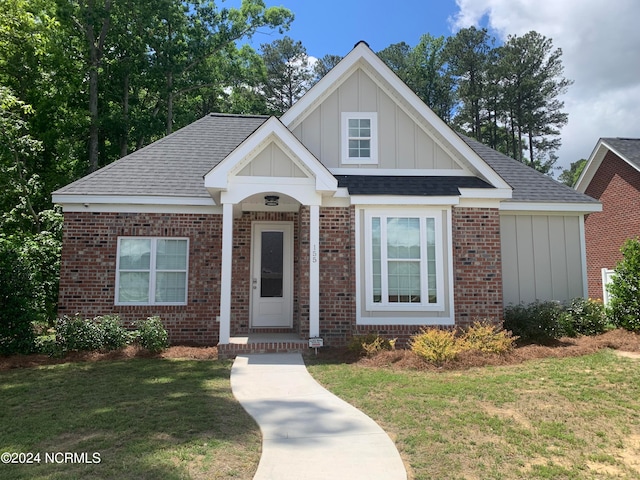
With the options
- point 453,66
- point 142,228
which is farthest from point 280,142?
point 453,66

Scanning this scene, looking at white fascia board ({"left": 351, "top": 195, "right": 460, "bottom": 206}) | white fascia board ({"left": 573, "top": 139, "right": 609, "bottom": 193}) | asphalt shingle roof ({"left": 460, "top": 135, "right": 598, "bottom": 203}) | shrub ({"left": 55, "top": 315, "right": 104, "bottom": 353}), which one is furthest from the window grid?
white fascia board ({"left": 573, "top": 139, "right": 609, "bottom": 193})

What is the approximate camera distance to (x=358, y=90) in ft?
34.6

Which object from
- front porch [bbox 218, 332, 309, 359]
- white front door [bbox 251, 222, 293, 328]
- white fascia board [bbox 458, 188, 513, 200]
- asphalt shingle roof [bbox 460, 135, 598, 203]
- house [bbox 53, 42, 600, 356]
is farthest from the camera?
asphalt shingle roof [bbox 460, 135, 598, 203]

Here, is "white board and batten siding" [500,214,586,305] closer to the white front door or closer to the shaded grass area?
the white front door

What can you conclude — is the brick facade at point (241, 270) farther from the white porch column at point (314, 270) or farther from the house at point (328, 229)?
the white porch column at point (314, 270)

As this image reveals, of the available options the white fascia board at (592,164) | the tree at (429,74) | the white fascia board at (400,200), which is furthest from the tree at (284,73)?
the white fascia board at (400,200)

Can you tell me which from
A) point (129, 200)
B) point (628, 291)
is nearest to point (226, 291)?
point (129, 200)

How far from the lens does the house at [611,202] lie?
56.2ft

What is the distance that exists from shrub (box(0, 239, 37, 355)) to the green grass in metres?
5.96

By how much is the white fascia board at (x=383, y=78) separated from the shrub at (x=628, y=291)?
14.7ft

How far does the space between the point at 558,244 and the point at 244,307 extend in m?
8.29

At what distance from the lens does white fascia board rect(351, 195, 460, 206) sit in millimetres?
9352

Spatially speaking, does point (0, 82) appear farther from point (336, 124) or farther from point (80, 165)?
point (336, 124)

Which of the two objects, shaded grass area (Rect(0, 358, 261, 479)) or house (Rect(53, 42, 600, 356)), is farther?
house (Rect(53, 42, 600, 356))
